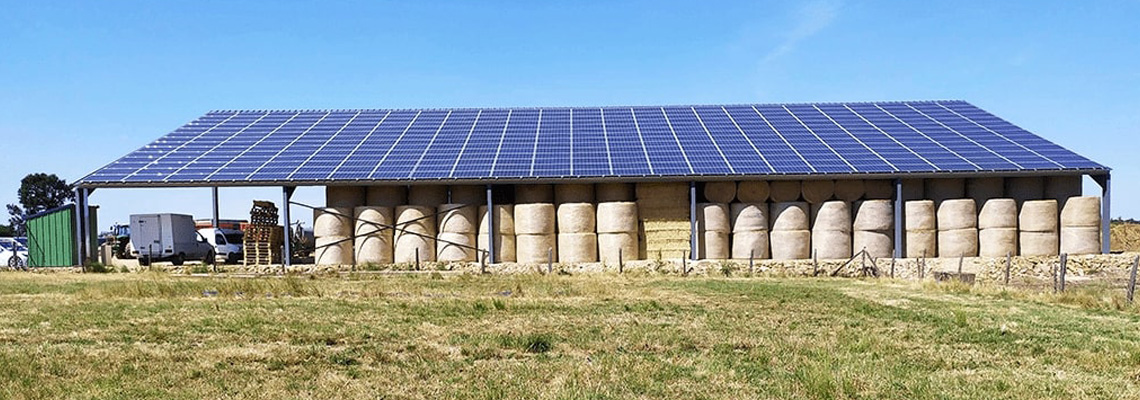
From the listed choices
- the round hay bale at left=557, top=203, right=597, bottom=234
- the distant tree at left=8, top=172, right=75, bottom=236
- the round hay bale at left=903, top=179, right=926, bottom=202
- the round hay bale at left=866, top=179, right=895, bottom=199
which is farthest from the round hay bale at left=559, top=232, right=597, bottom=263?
the distant tree at left=8, top=172, right=75, bottom=236

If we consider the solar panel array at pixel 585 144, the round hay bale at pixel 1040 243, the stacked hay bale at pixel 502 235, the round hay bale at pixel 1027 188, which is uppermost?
the solar panel array at pixel 585 144

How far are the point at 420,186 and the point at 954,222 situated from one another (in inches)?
662

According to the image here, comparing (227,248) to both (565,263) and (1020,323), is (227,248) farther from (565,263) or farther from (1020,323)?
(1020,323)

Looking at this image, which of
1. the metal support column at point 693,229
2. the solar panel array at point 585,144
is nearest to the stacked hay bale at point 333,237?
the solar panel array at point 585,144

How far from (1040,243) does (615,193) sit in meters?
13.1

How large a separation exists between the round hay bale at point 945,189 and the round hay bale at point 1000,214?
1366 millimetres

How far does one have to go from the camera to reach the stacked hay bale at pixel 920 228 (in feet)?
92.0

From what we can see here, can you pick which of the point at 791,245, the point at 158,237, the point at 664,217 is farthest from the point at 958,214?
the point at 158,237

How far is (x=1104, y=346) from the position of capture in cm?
1062

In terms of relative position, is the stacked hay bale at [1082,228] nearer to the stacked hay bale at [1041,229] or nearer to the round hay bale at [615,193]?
the stacked hay bale at [1041,229]

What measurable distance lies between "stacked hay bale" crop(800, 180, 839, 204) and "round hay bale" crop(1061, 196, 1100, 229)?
727 cm

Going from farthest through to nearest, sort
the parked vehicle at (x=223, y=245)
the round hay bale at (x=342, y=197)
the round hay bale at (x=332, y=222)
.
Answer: the parked vehicle at (x=223, y=245)
the round hay bale at (x=342, y=197)
the round hay bale at (x=332, y=222)

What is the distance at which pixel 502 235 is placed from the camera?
28.3 metres

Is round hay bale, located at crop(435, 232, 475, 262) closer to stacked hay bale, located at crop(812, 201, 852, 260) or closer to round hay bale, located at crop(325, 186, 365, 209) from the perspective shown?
round hay bale, located at crop(325, 186, 365, 209)
